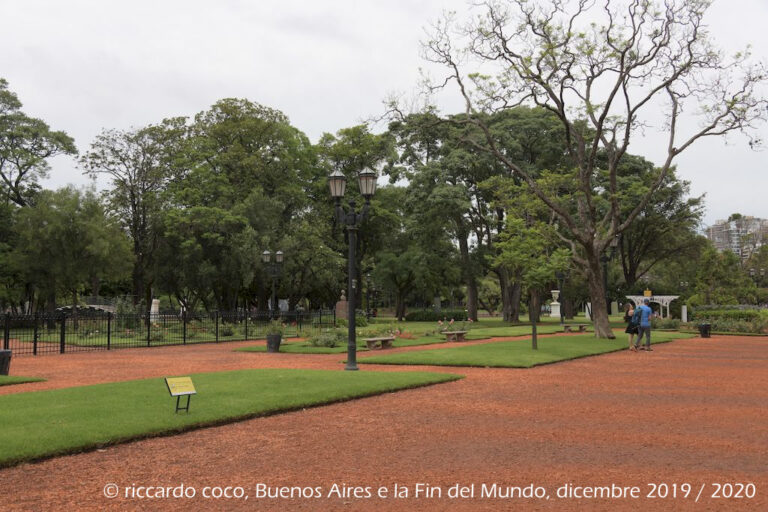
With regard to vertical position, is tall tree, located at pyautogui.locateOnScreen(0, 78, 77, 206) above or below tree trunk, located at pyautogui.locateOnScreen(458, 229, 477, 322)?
above

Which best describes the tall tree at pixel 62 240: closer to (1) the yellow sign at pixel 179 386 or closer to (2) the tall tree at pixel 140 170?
(2) the tall tree at pixel 140 170

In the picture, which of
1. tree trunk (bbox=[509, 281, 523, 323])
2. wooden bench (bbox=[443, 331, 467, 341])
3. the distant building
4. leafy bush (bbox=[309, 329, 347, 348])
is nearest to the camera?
leafy bush (bbox=[309, 329, 347, 348])

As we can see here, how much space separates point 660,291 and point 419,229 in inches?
1147

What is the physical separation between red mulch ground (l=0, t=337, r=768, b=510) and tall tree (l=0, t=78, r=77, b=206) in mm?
39534

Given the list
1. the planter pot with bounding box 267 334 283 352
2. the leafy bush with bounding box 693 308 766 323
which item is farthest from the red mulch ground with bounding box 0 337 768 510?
the leafy bush with bounding box 693 308 766 323

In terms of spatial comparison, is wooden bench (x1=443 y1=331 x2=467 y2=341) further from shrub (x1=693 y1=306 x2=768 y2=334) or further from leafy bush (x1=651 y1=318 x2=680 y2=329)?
shrub (x1=693 y1=306 x2=768 y2=334)

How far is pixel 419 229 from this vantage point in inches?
1925

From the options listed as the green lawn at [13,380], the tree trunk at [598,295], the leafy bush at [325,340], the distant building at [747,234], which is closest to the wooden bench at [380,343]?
the leafy bush at [325,340]

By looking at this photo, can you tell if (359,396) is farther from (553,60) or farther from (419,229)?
(419,229)

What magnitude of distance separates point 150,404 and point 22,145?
4451 cm

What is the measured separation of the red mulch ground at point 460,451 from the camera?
5.55 m

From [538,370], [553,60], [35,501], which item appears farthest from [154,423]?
[553,60]

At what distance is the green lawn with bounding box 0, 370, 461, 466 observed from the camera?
25.5 feet

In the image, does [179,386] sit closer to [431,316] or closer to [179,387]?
[179,387]
